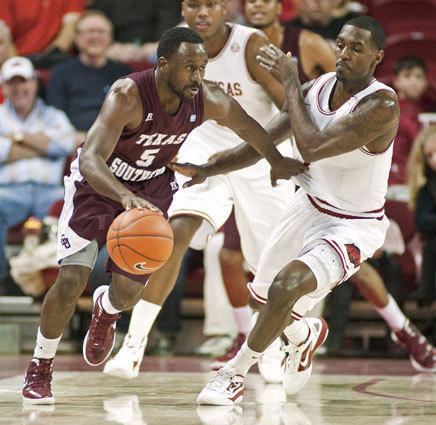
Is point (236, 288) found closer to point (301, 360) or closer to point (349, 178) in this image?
point (301, 360)

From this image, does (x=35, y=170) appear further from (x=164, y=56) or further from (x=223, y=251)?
(x=164, y=56)

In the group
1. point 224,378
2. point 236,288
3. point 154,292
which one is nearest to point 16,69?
point 236,288

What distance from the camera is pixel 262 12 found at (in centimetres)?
722

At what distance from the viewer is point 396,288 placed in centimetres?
839

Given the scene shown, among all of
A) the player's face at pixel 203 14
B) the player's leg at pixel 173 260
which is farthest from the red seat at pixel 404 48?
the player's leg at pixel 173 260

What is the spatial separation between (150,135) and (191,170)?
13.1 inches

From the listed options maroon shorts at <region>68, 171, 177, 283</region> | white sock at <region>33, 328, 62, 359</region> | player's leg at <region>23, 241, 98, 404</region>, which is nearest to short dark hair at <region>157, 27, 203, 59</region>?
maroon shorts at <region>68, 171, 177, 283</region>

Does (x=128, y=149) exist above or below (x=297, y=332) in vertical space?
above

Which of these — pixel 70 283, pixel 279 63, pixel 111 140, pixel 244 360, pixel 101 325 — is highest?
pixel 279 63

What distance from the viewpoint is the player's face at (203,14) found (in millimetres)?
6457

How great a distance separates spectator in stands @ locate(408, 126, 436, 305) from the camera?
27.2 ft

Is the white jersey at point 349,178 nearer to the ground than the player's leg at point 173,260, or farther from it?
farther from it

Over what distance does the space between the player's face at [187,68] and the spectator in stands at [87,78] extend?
4355 mm

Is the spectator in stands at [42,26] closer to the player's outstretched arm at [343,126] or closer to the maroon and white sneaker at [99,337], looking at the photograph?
the maroon and white sneaker at [99,337]
